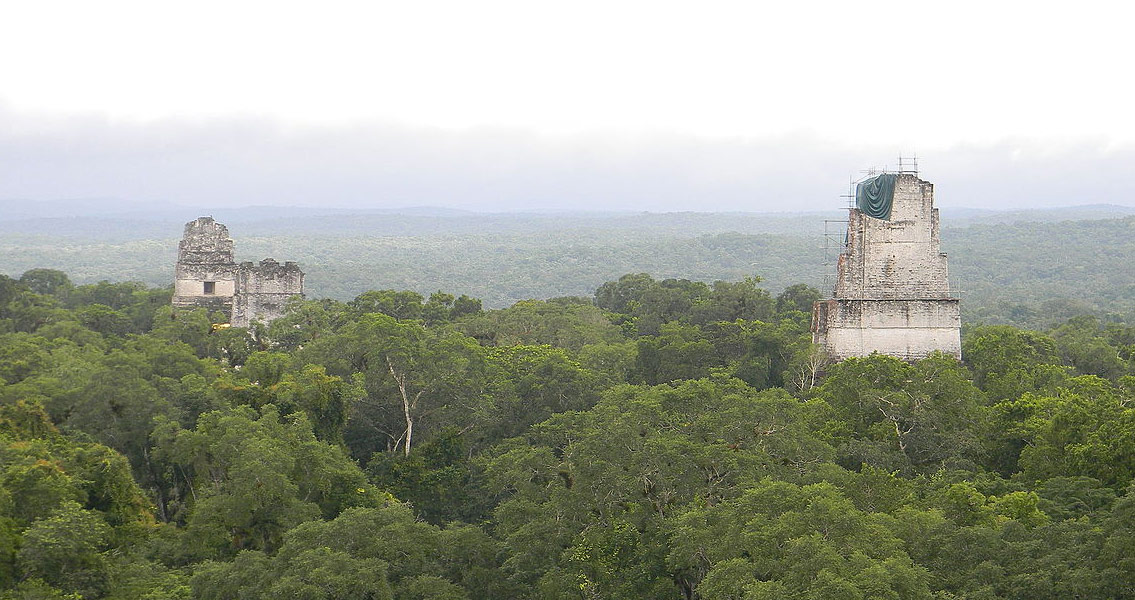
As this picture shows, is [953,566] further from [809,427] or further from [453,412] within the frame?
[453,412]

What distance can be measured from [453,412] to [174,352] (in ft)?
22.4

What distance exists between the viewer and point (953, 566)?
15.2m

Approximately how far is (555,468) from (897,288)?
1166cm

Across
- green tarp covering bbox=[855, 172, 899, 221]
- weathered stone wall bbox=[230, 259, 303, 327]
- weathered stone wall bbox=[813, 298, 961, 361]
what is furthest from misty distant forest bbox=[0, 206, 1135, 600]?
weathered stone wall bbox=[230, 259, 303, 327]

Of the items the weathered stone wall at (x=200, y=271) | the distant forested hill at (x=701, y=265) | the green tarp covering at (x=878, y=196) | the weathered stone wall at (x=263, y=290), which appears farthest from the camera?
the distant forested hill at (x=701, y=265)

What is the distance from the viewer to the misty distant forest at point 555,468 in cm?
1534

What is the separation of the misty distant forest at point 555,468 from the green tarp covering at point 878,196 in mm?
3465

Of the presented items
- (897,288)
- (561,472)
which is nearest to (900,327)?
(897,288)

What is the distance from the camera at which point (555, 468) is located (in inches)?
814

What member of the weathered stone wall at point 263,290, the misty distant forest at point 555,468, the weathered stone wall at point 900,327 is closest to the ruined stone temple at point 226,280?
the weathered stone wall at point 263,290

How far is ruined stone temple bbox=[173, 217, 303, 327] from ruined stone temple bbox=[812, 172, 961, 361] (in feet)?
64.4

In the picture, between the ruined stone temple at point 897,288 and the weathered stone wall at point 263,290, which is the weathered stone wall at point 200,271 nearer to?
the weathered stone wall at point 263,290

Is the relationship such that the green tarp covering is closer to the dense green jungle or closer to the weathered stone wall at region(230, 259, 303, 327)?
the dense green jungle

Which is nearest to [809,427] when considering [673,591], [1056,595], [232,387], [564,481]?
[564,481]
